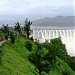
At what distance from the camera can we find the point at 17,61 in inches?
1778

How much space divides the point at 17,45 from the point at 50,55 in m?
5.99

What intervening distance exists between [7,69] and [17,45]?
1754 cm

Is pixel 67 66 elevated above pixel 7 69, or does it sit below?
below

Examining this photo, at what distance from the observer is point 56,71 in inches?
2208

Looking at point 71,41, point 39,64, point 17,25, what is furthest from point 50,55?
point 71,41

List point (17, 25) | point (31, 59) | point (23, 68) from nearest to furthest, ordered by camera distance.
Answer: point (23, 68)
point (31, 59)
point (17, 25)

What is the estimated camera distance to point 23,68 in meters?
43.5

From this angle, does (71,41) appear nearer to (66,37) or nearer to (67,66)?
(66,37)

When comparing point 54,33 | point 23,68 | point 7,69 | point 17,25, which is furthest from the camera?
point 54,33

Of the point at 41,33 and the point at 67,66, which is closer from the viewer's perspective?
the point at 67,66

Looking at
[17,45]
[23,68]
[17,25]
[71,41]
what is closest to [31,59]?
[17,45]

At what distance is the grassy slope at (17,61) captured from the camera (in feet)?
125

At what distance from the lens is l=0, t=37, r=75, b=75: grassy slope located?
3819 cm

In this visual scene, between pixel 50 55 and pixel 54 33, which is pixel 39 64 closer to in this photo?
pixel 50 55
